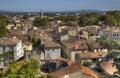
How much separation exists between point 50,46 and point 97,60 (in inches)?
283

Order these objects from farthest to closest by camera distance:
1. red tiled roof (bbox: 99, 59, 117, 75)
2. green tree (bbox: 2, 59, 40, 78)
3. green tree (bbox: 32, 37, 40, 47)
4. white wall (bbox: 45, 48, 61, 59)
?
green tree (bbox: 32, 37, 40, 47)
white wall (bbox: 45, 48, 61, 59)
red tiled roof (bbox: 99, 59, 117, 75)
green tree (bbox: 2, 59, 40, 78)

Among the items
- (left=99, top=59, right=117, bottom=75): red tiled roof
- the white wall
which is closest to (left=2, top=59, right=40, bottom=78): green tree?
(left=99, top=59, right=117, bottom=75): red tiled roof

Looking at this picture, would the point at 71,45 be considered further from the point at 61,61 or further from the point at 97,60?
the point at 61,61

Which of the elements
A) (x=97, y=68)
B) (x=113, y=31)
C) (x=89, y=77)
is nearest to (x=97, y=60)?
(x=97, y=68)

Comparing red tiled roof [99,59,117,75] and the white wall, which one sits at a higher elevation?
red tiled roof [99,59,117,75]

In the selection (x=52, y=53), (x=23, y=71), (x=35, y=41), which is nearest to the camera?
(x=23, y=71)

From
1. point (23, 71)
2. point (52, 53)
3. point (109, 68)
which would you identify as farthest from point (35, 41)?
point (23, 71)

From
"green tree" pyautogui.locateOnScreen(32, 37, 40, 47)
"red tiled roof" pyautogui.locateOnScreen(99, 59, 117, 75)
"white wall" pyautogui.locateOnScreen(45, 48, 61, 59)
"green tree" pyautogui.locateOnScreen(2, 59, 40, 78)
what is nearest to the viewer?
"green tree" pyautogui.locateOnScreen(2, 59, 40, 78)

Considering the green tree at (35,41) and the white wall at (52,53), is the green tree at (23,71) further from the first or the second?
the green tree at (35,41)

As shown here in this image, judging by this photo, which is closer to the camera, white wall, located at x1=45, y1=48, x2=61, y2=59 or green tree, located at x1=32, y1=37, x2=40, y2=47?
white wall, located at x1=45, y1=48, x2=61, y2=59

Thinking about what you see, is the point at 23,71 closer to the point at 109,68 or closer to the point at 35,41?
the point at 109,68

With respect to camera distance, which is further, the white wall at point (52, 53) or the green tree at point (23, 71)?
the white wall at point (52, 53)

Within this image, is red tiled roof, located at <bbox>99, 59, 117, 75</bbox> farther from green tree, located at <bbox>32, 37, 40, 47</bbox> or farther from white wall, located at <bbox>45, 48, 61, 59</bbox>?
green tree, located at <bbox>32, 37, 40, 47</bbox>

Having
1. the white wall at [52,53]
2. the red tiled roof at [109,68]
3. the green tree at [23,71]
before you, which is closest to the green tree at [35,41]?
the white wall at [52,53]
